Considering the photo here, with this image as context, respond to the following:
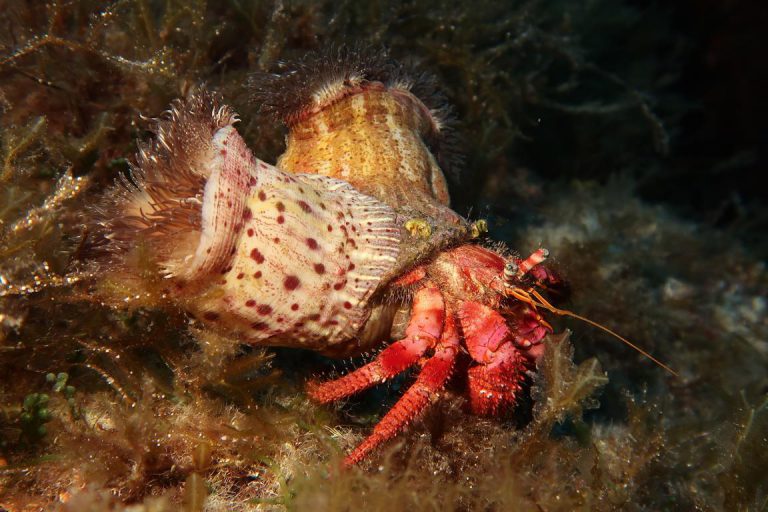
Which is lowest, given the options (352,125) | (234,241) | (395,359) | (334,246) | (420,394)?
(420,394)

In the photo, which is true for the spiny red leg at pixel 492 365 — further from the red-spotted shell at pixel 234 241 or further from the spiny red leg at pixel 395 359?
the red-spotted shell at pixel 234 241

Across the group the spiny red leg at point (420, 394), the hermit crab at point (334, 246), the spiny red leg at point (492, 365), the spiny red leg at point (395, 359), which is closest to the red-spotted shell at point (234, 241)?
the hermit crab at point (334, 246)

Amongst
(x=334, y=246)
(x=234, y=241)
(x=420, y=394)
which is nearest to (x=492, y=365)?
(x=420, y=394)

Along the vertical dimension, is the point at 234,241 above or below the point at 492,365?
above

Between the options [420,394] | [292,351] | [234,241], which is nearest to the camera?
[234,241]

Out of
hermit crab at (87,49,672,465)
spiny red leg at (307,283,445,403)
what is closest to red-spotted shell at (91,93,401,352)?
hermit crab at (87,49,672,465)

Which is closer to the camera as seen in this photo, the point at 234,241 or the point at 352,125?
the point at 234,241

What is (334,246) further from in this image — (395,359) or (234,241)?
(395,359)
